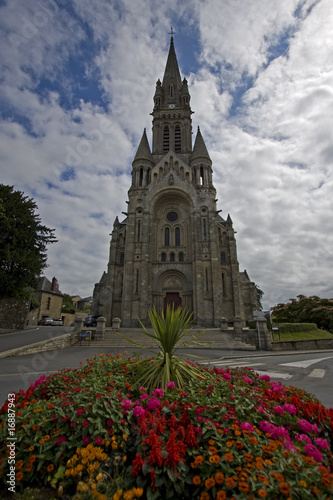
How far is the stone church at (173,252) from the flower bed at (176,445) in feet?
70.5

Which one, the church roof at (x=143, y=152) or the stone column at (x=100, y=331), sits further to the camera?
the church roof at (x=143, y=152)

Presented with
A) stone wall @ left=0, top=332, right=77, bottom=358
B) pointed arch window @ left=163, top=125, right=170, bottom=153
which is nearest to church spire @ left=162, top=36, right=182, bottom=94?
pointed arch window @ left=163, top=125, right=170, bottom=153

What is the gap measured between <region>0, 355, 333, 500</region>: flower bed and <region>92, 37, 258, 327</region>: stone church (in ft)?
70.5

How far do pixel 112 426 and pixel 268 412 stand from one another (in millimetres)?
1762

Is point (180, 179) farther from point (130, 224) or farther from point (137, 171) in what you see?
point (130, 224)

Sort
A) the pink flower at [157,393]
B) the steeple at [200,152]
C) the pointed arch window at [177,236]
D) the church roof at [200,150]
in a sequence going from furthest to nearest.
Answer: the church roof at [200,150], the steeple at [200,152], the pointed arch window at [177,236], the pink flower at [157,393]

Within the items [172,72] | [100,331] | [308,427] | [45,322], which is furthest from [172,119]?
[308,427]

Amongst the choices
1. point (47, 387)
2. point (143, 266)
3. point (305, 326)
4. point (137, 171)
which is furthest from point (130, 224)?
point (47, 387)

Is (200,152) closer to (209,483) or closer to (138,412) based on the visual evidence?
(138,412)

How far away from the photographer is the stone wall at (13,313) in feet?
68.4

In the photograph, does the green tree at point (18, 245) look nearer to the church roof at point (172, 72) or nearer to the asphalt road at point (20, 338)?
the asphalt road at point (20, 338)

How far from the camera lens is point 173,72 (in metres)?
42.5

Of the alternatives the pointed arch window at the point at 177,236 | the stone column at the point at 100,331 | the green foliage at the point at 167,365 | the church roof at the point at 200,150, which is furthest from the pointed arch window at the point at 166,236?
the green foliage at the point at 167,365

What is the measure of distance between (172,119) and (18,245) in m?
28.6
